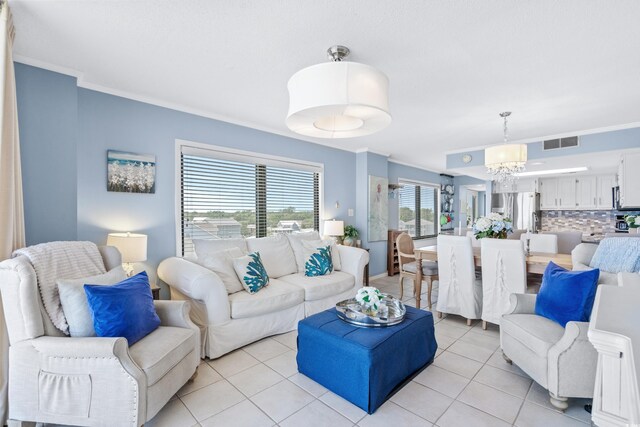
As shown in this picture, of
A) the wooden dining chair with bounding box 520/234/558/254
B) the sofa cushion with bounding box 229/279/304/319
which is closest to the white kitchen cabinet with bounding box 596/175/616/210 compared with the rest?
the wooden dining chair with bounding box 520/234/558/254

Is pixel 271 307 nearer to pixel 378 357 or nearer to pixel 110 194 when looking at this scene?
pixel 378 357

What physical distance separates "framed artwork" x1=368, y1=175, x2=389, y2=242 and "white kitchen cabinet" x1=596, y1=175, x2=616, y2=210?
4493 millimetres

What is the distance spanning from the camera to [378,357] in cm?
185

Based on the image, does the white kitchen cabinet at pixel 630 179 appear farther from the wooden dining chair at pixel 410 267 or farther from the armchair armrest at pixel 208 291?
the armchair armrest at pixel 208 291

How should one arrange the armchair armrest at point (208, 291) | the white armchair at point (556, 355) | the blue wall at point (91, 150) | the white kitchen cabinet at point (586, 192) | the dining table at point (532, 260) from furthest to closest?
the white kitchen cabinet at point (586, 192) < the dining table at point (532, 260) < the armchair armrest at point (208, 291) < the blue wall at point (91, 150) < the white armchair at point (556, 355)

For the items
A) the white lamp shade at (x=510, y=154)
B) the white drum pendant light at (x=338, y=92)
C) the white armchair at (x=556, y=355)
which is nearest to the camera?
the white drum pendant light at (x=338, y=92)

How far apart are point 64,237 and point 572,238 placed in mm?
6024

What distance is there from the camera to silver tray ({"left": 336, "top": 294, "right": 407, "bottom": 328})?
2141 millimetres

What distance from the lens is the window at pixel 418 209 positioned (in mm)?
6984

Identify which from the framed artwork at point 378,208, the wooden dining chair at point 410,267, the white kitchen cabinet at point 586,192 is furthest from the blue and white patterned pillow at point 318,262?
the white kitchen cabinet at point 586,192

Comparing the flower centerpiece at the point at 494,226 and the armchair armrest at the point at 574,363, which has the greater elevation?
the flower centerpiece at the point at 494,226

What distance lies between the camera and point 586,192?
20.4 ft

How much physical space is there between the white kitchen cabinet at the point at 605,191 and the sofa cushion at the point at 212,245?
23.9 ft

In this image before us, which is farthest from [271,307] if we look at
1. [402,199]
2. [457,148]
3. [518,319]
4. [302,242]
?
[402,199]
